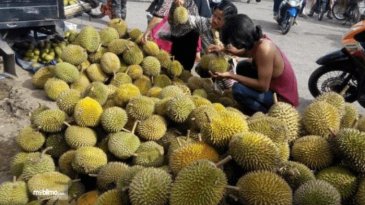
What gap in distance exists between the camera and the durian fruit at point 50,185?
1979mm

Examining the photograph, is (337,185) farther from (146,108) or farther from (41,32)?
(41,32)

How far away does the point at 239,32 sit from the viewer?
2619mm

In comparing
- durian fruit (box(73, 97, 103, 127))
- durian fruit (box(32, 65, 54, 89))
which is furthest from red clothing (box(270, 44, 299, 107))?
durian fruit (box(32, 65, 54, 89))

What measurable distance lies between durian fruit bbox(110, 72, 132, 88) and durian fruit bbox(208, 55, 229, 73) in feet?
2.47

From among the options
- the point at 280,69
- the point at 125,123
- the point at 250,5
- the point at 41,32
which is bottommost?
the point at 250,5

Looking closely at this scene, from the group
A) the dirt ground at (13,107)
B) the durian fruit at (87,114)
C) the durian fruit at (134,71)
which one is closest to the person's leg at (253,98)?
the durian fruit at (134,71)

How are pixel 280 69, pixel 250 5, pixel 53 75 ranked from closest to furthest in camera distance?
pixel 280 69 < pixel 53 75 < pixel 250 5

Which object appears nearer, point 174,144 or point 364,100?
point 174,144

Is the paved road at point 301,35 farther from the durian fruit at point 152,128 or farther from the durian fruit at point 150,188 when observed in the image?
the durian fruit at point 150,188

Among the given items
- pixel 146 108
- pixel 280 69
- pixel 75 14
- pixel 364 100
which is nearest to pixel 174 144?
pixel 146 108

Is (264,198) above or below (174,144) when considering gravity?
above

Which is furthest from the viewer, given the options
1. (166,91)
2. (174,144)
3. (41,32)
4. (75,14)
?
(75,14)

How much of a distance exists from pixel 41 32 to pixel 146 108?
3280mm

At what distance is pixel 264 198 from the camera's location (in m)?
1.46
